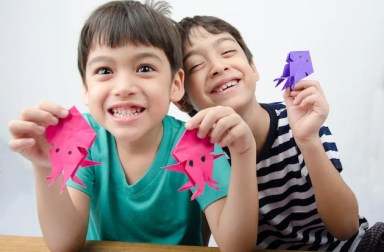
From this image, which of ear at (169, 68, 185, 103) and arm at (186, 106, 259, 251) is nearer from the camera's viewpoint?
arm at (186, 106, 259, 251)

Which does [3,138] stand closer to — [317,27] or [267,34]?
[267,34]

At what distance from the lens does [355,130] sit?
5.06 feet

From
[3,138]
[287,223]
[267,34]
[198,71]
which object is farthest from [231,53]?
[3,138]

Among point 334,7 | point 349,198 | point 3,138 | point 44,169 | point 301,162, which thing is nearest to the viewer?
point 44,169

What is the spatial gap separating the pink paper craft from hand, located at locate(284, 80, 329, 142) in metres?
0.33

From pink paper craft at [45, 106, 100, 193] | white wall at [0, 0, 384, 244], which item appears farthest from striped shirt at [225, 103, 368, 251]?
white wall at [0, 0, 384, 244]

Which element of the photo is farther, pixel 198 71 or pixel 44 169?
pixel 198 71

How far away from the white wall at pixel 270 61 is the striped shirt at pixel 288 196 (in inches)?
27.3

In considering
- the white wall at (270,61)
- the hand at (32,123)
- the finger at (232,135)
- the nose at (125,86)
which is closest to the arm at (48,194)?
the hand at (32,123)

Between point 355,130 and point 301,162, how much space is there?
0.79 meters

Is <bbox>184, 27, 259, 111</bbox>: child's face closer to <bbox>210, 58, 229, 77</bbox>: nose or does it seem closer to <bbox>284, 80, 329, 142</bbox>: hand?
<bbox>210, 58, 229, 77</bbox>: nose

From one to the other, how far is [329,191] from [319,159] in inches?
2.4

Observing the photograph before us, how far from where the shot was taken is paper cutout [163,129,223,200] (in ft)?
1.77

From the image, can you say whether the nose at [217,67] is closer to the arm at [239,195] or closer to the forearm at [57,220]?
the arm at [239,195]
